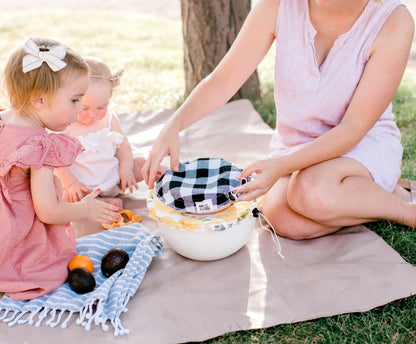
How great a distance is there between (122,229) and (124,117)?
137cm

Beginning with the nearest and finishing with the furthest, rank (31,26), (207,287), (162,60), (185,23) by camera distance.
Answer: (207,287) → (185,23) → (162,60) → (31,26)

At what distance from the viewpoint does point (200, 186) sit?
1.72 meters

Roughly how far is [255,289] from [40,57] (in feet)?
3.42

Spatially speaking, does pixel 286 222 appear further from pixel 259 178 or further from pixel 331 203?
pixel 259 178

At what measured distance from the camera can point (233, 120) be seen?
10.3 feet

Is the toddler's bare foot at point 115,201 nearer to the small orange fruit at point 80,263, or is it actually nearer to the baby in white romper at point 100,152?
the baby in white romper at point 100,152

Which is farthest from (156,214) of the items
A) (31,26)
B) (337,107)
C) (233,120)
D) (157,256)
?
(31,26)

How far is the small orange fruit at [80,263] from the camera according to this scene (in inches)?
69.0

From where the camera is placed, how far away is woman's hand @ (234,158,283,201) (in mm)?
1660

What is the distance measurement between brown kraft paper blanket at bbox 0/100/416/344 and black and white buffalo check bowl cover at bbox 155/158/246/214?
10.7 inches

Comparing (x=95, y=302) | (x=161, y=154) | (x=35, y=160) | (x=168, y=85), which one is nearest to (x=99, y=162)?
(x=161, y=154)

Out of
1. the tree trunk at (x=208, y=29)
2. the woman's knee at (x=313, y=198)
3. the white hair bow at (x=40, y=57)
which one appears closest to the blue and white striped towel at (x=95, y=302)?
the woman's knee at (x=313, y=198)

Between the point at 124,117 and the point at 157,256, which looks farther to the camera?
the point at 124,117

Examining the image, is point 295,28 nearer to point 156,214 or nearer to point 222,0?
point 156,214
